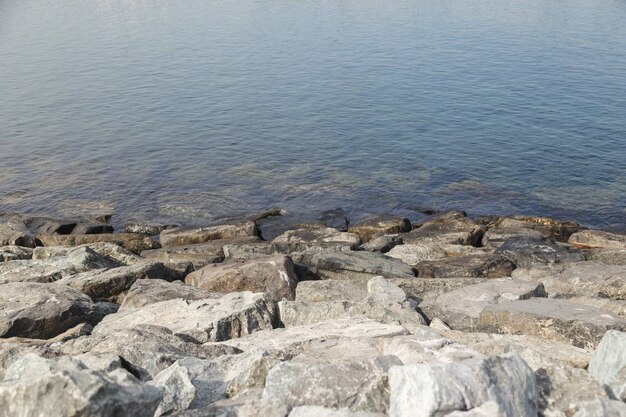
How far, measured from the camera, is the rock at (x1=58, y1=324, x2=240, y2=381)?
1032 cm

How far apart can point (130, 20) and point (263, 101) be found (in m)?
35.5

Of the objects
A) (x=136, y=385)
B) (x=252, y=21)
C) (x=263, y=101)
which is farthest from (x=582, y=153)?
(x=252, y=21)

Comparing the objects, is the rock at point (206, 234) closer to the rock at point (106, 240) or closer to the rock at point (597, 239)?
the rock at point (106, 240)

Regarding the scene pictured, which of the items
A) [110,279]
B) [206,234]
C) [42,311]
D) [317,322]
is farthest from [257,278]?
[206,234]

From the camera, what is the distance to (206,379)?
947 centimetres

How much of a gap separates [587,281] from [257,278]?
7.83 metres

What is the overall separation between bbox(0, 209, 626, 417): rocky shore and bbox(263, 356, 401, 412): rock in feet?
0.07

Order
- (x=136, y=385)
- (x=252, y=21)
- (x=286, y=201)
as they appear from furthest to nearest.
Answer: (x=252, y=21)
(x=286, y=201)
(x=136, y=385)

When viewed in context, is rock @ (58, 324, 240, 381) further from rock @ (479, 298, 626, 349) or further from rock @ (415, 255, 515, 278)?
rock @ (415, 255, 515, 278)

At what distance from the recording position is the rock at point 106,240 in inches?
977

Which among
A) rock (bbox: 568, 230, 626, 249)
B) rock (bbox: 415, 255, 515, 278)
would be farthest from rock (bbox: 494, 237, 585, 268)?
rock (bbox: 568, 230, 626, 249)

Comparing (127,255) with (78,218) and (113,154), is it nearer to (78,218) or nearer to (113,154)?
(78,218)

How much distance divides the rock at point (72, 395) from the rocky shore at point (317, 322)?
0.05ft

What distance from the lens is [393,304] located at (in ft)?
46.2
